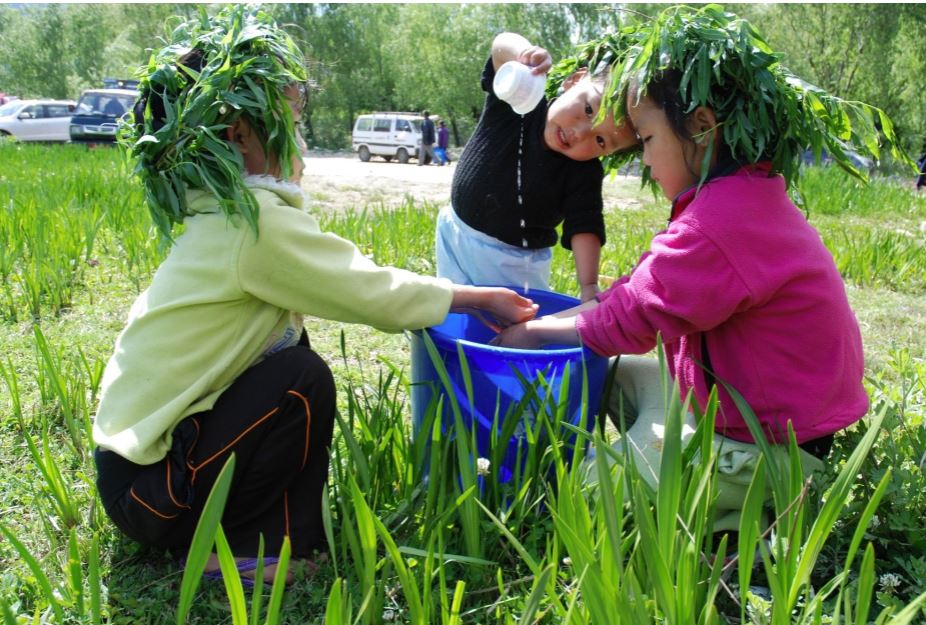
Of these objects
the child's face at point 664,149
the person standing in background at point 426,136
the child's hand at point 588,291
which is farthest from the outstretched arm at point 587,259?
the person standing in background at point 426,136

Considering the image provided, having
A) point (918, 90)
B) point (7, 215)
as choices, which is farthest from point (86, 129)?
point (918, 90)

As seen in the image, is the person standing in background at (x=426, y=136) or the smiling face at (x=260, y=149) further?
the person standing in background at (x=426, y=136)

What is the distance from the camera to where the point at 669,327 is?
1522 millimetres

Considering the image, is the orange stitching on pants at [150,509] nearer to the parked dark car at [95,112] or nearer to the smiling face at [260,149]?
the smiling face at [260,149]

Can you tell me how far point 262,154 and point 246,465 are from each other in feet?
1.94

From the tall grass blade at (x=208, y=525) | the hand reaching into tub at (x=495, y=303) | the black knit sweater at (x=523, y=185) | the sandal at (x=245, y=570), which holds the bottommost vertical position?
the sandal at (x=245, y=570)

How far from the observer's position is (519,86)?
204cm

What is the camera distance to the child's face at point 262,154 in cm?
151

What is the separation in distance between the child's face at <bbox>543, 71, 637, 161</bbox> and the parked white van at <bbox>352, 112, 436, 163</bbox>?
64.0 ft

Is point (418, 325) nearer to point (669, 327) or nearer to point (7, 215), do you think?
point (669, 327)

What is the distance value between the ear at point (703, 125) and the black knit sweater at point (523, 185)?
2.22ft

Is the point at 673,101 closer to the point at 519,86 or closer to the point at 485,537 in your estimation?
the point at 519,86

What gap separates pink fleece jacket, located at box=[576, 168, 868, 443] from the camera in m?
1.46

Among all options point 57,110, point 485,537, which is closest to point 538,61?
point 485,537
